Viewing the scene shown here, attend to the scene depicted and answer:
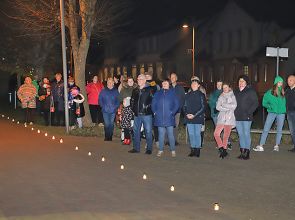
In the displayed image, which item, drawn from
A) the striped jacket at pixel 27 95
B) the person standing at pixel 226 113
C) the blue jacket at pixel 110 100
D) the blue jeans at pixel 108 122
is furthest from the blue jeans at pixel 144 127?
the striped jacket at pixel 27 95

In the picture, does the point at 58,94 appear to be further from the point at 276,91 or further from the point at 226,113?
the point at 276,91

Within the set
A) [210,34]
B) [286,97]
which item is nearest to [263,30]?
[210,34]

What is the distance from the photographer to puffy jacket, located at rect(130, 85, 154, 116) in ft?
41.7

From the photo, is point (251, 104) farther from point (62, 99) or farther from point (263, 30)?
point (263, 30)

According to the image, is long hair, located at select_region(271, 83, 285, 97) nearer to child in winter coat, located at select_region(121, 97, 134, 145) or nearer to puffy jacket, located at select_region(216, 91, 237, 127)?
puffy jacket, located at select_region(216, 91, 237, 127)

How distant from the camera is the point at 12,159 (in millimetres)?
12148

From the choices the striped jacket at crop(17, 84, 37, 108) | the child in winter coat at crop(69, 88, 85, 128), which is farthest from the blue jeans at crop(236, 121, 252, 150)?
the striped jacket at crop(17, 84, 37, 108)

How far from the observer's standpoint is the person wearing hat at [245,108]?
11.9m

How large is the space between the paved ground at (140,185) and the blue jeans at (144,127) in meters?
0.44

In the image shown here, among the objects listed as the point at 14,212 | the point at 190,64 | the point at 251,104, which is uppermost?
the point at 190,64

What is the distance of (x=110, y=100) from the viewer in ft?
49.1

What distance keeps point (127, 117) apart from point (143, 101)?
143 centimetres

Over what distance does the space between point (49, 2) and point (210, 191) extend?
1540 cm

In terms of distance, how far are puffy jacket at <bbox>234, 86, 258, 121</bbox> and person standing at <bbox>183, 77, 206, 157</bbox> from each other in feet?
2.63
